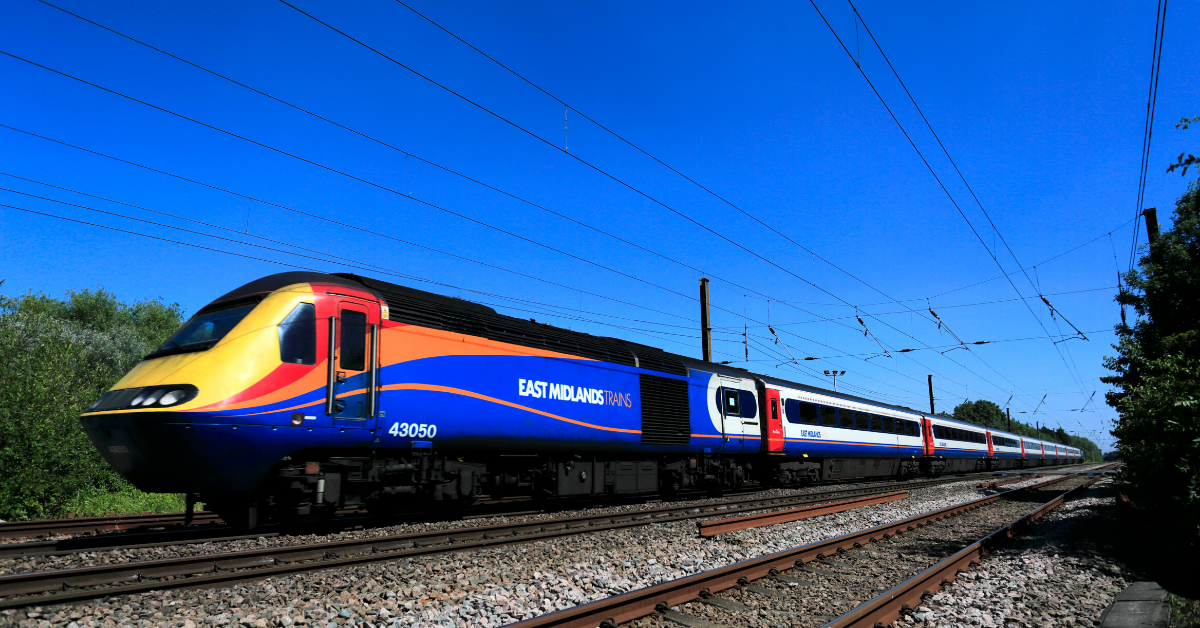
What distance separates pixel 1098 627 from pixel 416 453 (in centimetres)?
808

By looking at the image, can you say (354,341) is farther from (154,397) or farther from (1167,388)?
(1167,388)

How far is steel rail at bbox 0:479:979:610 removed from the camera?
5445 millimetres

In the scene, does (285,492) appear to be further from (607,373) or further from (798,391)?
(798,391)

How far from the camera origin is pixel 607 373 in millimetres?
13227

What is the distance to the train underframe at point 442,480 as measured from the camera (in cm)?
786

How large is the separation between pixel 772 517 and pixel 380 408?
22.9ft

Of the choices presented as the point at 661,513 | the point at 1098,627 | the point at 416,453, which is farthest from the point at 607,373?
the point at 1098,627

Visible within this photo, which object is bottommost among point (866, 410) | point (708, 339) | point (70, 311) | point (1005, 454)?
point (1005, 454)

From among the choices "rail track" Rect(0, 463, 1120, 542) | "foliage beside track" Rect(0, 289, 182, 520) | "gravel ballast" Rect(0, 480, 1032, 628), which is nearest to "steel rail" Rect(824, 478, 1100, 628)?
"gravel ballast" Rect(0, 480, 1032, 628)

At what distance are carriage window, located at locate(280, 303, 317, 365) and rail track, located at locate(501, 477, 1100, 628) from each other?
5112mm

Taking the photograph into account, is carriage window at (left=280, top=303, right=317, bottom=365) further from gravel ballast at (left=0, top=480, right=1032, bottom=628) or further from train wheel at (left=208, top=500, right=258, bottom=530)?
gravel ballast at (left=0, top=480, right=1032, bottom=628)

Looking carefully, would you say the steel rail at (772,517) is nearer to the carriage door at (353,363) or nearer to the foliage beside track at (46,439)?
the carriage door at (353,363)

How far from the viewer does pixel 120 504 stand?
1517 centimetres

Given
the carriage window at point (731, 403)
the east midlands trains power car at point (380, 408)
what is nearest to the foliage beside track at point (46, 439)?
the east midlands trains power car at point (380, 408)
